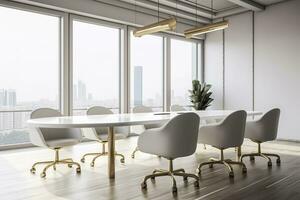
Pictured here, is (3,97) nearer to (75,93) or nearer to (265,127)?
(75,93)

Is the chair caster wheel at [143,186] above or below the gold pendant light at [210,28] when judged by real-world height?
below

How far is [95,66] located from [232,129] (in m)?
4.19

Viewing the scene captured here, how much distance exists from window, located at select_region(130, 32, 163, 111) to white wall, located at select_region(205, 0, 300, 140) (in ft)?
5.71

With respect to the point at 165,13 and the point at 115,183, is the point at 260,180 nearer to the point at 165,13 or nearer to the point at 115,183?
the point at 115,183

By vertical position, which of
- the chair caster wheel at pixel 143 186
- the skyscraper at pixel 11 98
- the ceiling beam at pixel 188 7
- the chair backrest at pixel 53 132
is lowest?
the chair caster wheel at pixel 143 186

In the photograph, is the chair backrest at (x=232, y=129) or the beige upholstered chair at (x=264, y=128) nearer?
the chair backrest at (x=232, y=129)

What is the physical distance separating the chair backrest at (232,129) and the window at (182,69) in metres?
4.70

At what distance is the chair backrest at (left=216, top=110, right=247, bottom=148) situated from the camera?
383 centimetres

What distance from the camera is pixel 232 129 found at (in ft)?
12.7

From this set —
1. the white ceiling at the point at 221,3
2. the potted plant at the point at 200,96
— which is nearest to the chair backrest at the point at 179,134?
the white ceiling at the point at 221,3

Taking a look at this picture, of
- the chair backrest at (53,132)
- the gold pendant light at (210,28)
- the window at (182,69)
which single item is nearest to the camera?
the chair backrest at (53,132)

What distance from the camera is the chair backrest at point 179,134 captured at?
320cm

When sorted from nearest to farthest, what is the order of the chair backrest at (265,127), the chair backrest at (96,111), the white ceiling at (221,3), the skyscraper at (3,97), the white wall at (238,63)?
1. the chair backrest at (265,127)
2. the chair backrest at (96,111)
3. the skyscraper at (3,97)
4. the white ceiling at (221,3)
5. the white wall at (238,63)

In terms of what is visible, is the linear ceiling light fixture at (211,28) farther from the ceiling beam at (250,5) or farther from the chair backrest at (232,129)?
the ceiling beam at (250,5)
